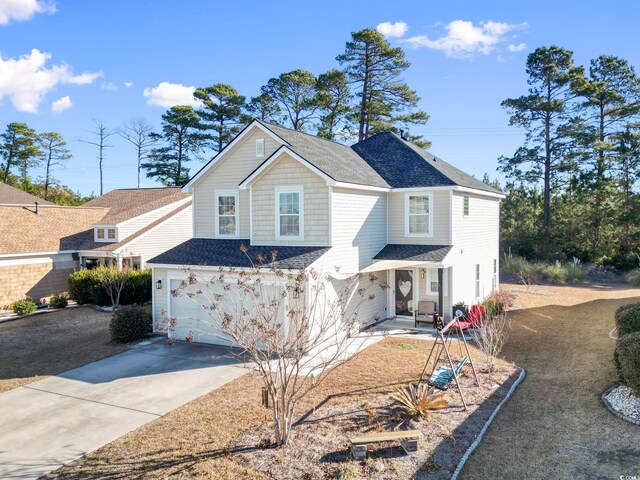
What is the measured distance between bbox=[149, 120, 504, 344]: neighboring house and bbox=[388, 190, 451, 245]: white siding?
0.04 m

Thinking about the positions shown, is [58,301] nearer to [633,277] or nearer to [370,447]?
[370,447]

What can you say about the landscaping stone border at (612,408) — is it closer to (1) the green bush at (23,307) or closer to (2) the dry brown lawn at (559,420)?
(2) the dry brown lawn at (559,420)

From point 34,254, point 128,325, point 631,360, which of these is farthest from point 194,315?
point 34,254

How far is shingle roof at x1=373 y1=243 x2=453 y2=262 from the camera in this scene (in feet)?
55.4

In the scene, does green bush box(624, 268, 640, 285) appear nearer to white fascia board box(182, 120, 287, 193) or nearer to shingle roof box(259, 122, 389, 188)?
shingle roof box(259, 122, 389, 188)

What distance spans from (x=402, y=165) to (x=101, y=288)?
1623 cm

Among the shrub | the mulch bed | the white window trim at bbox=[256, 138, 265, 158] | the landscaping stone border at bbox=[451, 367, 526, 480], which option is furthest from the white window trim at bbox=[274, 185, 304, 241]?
the shrub

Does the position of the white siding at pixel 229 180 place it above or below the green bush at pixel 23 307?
above

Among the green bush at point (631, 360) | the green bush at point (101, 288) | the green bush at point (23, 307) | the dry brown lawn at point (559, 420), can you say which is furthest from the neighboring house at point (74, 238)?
the green bush at point (631, 360)

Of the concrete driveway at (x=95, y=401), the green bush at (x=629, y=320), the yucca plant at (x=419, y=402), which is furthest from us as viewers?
the green bush at (x=629, y=320)

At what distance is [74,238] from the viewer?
88.4 ft

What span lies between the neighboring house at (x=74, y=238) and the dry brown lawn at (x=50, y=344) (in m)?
3.65

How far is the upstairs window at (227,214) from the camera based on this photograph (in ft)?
60.2

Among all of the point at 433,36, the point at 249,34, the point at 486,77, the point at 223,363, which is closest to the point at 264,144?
the point at 249,34
